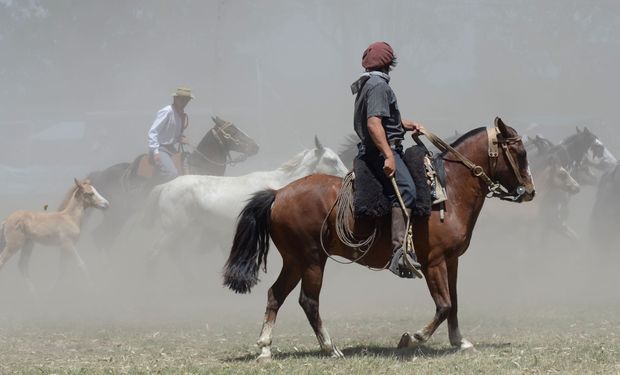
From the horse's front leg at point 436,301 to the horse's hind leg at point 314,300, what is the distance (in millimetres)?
633

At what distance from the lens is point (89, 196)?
725 inches

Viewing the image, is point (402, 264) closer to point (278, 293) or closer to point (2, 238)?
point (278, 293)

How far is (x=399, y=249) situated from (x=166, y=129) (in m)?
10.0

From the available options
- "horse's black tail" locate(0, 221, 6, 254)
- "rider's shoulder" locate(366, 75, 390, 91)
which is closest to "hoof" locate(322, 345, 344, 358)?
"rider's shoulder" locate(366, 75, 390, 91)

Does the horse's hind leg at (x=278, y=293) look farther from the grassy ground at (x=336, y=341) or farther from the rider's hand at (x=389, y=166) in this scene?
the rider's hand at (x=389, y=166)

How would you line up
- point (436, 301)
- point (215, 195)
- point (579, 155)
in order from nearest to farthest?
point (436, 301), point (215, 195), point (579, 155)

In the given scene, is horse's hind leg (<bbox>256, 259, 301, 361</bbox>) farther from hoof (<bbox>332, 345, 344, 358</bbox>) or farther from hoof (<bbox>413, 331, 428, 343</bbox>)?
hoof (<bbox>413, 331, 428, 343</bbox>)

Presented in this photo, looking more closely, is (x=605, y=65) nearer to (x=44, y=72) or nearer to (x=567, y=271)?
(x=44, y=72)

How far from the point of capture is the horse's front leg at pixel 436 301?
8859mm

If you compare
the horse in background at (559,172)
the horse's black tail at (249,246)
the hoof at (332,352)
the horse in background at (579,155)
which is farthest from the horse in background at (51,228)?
the hoof at (332,352)

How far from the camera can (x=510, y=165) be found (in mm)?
9516

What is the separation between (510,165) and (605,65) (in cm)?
5381

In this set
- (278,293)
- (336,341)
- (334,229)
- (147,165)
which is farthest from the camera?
(147,165)

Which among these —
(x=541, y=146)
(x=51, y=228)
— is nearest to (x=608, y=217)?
(x=541, y=146)
